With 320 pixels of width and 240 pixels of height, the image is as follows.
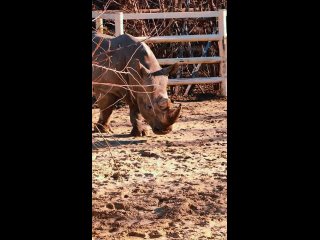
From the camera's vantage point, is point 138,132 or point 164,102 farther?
point 138,132

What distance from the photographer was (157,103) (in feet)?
30.2

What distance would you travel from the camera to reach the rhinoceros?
9203mm

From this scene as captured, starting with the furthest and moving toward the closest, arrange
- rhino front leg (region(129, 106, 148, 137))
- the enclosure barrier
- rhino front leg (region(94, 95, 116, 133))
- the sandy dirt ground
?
1. the enclosure barrier
2. rhino front leg (region(94, 95, 116, 133))
3. rhino front leg (region(129, 106, 148, 137))
4. the sandy dirt ground

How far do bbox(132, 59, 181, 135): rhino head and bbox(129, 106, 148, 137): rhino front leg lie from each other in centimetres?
38

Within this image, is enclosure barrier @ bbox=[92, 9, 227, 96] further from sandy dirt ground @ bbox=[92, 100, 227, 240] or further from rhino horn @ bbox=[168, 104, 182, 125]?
rhino horn @ bbox=[168, 104, 182, 125]

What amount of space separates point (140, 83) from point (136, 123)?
686 millimetres

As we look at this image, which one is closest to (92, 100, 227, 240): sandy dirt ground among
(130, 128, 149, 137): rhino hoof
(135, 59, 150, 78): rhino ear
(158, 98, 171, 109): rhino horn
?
(130, 128, 149, 137): rhino hoof

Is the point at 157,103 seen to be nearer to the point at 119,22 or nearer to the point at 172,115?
the point at 172,115

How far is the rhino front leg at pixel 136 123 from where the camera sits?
32.3 ft

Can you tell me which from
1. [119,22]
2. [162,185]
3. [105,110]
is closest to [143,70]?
[105,110]

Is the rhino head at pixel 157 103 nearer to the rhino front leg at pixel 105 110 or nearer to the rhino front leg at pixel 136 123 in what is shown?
the rhino front leg at pixel 136 123
